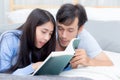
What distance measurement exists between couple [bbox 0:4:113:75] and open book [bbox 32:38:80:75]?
46 mm

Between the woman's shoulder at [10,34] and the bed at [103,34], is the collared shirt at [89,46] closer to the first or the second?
the bed at [103,34]

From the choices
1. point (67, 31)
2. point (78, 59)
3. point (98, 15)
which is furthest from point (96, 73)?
point (98, 15)

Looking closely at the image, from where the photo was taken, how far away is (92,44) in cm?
152

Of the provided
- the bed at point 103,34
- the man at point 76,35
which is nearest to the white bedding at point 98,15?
the bed at point 103,34

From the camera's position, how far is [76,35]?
1.45 metres

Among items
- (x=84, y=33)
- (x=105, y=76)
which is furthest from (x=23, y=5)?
(x=105, y=76)

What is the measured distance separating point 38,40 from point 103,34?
2.26ft

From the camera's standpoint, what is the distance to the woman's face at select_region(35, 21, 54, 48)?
1.26m

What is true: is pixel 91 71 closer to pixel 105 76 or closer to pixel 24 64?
pixel 105 76

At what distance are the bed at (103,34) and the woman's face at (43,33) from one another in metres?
0.17

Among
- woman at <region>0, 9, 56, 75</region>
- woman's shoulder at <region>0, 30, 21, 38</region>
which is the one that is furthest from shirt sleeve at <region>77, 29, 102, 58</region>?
woman's shoulder at <region>0, 30, 21, 38</region>

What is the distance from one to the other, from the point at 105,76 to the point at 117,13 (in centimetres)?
92

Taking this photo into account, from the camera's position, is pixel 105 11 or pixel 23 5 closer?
pixel 105 11

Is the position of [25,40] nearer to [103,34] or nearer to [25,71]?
[25,71]
